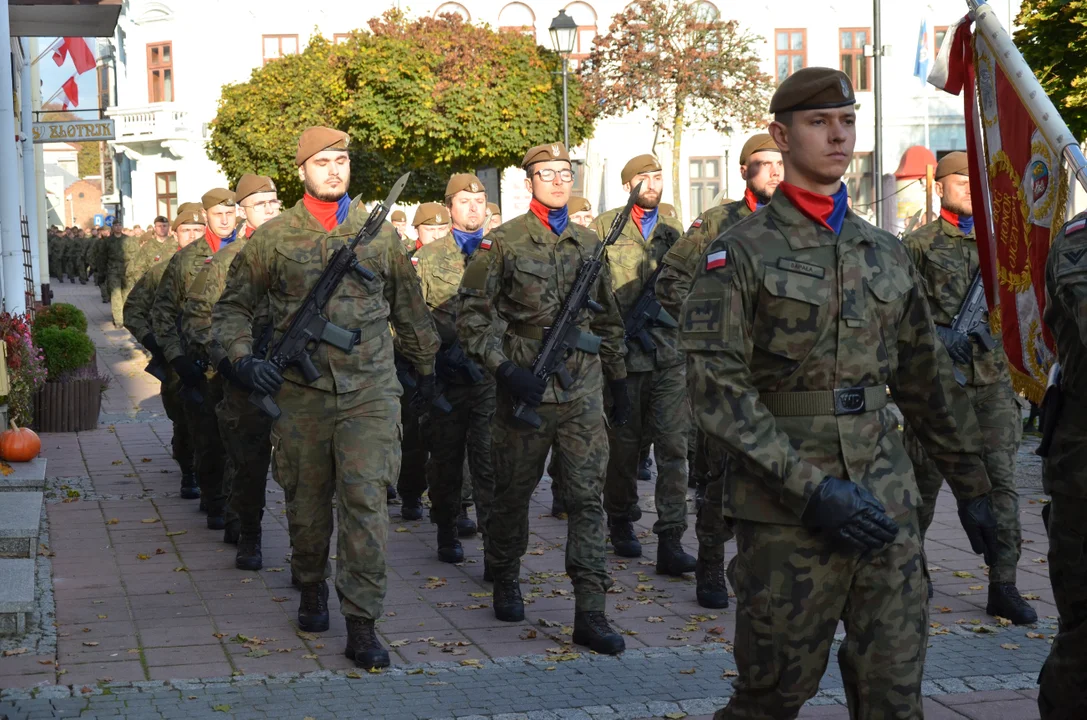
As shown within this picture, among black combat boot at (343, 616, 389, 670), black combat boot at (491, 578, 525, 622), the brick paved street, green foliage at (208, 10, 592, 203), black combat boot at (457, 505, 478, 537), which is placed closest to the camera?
the brick paved street

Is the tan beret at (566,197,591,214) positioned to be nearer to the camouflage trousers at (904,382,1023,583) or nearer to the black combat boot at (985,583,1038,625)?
the camouflage trousers at (904,382,1023,583)

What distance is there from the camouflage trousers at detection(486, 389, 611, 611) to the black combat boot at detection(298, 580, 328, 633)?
31.6 inches

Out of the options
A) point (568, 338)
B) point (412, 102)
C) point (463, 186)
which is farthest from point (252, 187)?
point (412, 102)

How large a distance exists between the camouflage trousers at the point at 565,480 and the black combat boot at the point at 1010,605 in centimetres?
183

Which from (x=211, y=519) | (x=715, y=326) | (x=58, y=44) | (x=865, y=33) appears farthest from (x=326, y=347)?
(x=865, y=33)

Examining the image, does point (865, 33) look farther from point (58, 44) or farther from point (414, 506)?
point (414, 506)

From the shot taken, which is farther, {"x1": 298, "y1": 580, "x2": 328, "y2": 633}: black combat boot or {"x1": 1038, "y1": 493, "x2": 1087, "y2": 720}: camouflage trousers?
{"x1": 298, "y1": 580, "x2": 328, "y2": 633}: black combat boot

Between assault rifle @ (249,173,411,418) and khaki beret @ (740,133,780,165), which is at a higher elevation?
khaki beret @ (740,133,780,165)

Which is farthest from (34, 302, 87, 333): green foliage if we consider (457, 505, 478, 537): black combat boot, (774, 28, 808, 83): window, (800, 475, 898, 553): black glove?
(774, 28, 808, 83): window

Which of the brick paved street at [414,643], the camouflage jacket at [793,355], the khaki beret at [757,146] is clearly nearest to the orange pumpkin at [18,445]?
the brick paved street at [414,643]

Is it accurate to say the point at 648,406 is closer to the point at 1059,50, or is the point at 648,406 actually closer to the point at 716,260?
the point at 716,260

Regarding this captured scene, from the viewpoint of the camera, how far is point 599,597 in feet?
21.2

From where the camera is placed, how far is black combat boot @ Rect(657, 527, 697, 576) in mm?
7941

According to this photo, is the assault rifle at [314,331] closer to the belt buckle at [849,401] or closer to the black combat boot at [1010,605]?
the belt buckle at [849,401]
